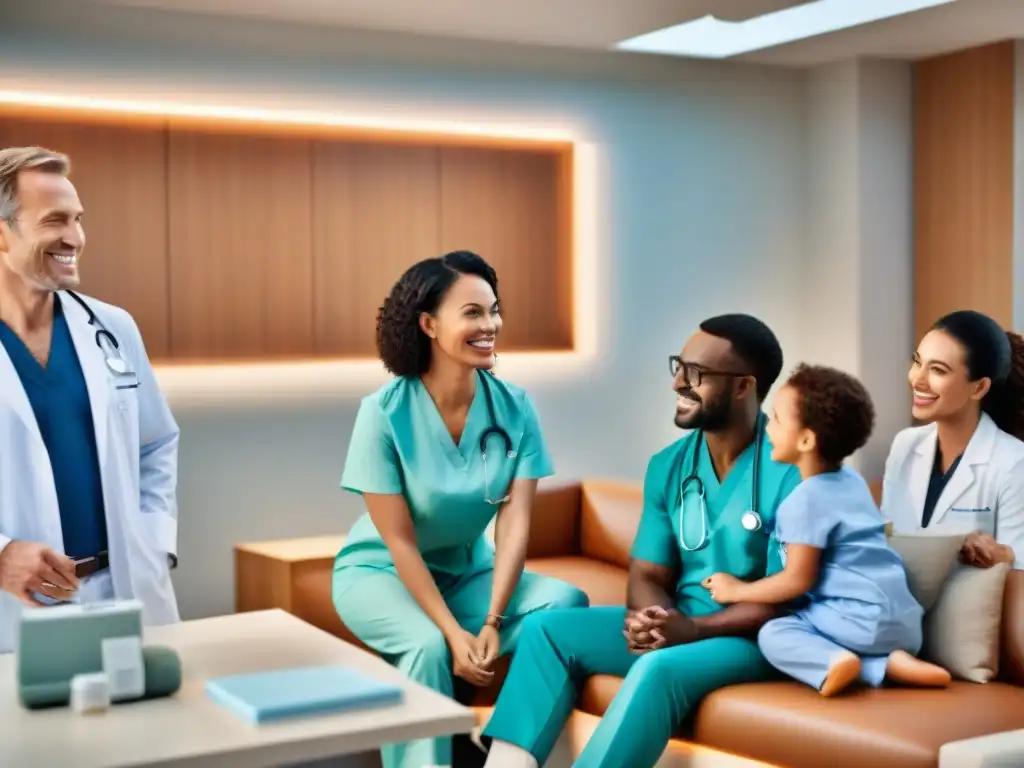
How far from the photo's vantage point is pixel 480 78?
626 cm

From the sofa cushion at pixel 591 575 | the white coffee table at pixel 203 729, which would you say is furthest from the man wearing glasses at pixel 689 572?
the sofa cushion at pixel 591 575

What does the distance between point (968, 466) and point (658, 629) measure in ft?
3.53

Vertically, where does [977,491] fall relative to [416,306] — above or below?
below

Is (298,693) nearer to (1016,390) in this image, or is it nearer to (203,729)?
(203,729)

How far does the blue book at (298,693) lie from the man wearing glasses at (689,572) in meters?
0.96

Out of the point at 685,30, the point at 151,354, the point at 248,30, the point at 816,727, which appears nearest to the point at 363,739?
the point at 816,727

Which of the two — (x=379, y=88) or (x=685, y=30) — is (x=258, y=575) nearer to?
(x=379, y=88)

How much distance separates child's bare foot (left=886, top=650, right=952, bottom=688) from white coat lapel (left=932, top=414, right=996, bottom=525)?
669 millimetres

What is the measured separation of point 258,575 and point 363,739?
3353 mm

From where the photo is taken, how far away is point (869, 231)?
6918 mm

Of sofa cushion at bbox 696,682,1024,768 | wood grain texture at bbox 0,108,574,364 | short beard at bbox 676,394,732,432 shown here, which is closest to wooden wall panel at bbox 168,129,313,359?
wood grain texture at bbox 0,108,574,364

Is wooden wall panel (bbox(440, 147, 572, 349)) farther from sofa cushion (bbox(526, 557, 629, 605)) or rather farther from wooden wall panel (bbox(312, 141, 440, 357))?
sofa cushion (bbox(526, 557, 629, 605))

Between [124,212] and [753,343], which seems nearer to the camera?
[753,343]

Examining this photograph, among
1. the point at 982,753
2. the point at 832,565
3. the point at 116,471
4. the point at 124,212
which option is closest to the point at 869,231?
the point at 124,212
